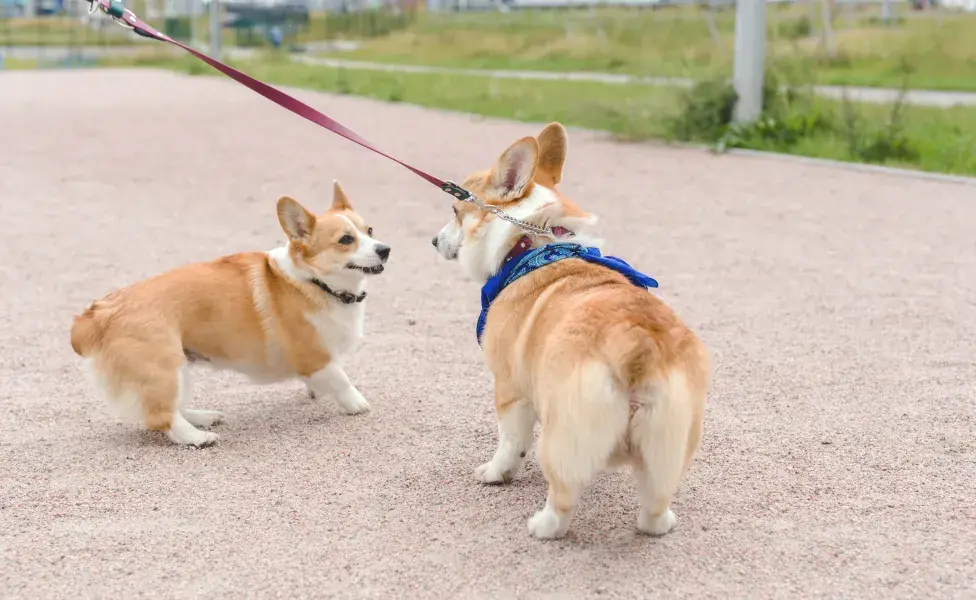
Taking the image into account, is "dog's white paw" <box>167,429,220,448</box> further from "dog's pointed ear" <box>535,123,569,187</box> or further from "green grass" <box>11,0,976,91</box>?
"green grass" <box>11,0,976,91</box>

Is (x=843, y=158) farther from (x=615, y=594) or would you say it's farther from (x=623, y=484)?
(x=615, y=594)

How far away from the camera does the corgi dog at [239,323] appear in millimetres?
4027

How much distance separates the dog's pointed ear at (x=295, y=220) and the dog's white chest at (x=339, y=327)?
0.31m

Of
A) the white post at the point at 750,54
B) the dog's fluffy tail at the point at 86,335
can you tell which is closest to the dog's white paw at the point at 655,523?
the dog's fluffy tail at the point at 86,335

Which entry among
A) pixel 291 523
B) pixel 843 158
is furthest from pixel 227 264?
pixel 843 158

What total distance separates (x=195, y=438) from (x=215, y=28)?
88.0ft

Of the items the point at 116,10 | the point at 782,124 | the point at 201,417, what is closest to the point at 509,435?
the point at 201,417

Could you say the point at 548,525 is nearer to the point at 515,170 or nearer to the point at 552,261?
the point at 552,261

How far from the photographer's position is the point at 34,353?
534cm

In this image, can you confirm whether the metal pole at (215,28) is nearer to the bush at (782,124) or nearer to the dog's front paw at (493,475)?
the bush at (782,124)

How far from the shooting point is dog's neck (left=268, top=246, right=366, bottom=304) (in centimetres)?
431

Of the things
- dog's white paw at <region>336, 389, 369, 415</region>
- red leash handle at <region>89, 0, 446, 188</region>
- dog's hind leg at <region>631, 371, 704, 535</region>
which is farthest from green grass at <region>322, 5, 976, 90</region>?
dog's hind leg at <region>631, 371, 704, 535</region>

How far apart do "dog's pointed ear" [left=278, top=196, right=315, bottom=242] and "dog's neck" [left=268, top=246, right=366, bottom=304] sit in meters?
0.09

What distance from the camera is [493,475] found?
12.3 ft
